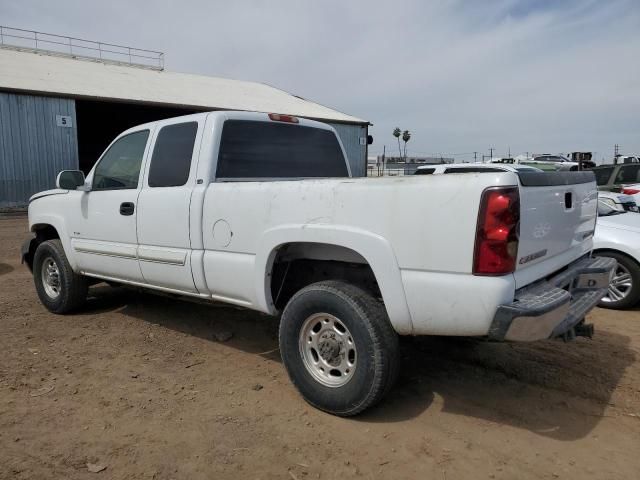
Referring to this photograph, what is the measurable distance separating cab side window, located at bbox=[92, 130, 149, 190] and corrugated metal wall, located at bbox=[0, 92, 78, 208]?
14.5m

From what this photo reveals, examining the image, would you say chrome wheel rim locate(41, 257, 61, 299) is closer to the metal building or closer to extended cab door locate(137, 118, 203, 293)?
extended cab door locate(137, 118, 203, 293)

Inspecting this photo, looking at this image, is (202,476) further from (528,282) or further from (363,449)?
(528,282)

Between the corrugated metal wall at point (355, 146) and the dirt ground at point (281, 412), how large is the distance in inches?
825

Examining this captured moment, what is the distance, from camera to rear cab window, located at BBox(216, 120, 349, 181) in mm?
4145

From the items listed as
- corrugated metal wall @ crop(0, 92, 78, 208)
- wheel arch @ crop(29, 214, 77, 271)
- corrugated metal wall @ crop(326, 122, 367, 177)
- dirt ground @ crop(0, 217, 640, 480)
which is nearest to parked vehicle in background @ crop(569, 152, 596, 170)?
dirt ground @ crop(0, 217, 640, 480)

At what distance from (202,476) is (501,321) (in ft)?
5.74

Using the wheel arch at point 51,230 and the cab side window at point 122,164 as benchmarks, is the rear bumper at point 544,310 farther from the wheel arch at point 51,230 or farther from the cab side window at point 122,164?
the wheel arch at point 51,230

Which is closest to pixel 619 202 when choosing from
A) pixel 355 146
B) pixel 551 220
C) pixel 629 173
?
pixel 629 173

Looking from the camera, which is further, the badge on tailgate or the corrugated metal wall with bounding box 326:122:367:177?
the corrugated metal wall with bounding box 326:122:367:177

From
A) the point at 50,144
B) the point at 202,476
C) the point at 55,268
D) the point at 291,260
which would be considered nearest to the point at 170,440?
the point at 202,476

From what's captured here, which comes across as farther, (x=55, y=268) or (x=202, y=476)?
(x=55, y=268)

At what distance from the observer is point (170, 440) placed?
10.0 feet

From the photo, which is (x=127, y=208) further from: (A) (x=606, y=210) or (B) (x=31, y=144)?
(B) (x=31, y=144)

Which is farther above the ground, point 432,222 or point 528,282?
point 432,222
